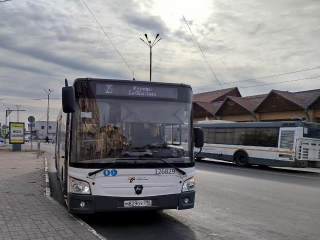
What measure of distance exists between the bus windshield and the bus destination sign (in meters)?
0.12

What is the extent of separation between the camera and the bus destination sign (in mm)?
6355

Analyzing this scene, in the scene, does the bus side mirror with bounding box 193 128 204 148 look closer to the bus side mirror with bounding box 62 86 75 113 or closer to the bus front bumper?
the bus front bumper

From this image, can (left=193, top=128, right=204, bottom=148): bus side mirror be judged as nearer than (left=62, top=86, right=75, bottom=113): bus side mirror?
No

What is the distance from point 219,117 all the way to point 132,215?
34.1 m

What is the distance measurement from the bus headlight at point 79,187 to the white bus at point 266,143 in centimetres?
1447

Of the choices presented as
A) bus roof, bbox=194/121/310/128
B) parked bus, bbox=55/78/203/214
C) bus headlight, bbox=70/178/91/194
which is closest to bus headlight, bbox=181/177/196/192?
parked bus, bbox=55/78/203/214

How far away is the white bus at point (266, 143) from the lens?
59.5ft

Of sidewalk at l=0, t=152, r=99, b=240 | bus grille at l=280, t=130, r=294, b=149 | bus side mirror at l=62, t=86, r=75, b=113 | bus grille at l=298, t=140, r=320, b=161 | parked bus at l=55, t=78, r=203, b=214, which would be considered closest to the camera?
sidewalk at l=0, t=152, r=99, b=240

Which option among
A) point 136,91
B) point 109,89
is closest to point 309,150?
point 136,91

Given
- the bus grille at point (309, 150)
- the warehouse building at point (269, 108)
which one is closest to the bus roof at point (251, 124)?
the bus grille at point (309, 150)

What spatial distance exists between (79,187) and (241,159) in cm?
1651

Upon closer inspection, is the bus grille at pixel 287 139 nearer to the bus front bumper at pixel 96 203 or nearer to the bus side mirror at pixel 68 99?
the bus front bumper at pixel 96 203

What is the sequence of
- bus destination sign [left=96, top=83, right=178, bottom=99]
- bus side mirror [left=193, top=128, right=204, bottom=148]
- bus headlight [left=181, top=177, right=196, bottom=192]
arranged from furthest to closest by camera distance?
bus side mirror [left=193, top=128, right=204, bottom=148], bus headlight [left=181, top=177, right=196, bottom=192], bus destination sign [left=96, top=83, right=178, bottom=99]

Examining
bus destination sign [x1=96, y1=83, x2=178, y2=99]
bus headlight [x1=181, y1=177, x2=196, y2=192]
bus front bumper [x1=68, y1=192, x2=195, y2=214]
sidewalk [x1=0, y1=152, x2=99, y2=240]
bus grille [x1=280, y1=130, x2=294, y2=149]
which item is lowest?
sidewalk [x1=0, y1=152, x2=99, y2=240]
